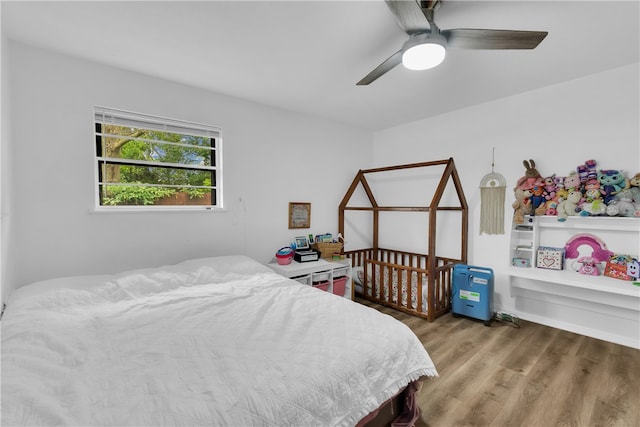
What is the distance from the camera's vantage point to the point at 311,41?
1894 millimetres

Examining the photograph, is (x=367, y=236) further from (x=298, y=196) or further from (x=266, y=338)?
(x=266, y=338)

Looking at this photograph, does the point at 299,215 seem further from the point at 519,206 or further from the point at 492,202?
the point at 519,206

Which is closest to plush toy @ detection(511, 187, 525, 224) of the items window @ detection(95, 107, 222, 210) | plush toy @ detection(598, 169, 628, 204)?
plush toy @ detection(598, 169, 628, 204)

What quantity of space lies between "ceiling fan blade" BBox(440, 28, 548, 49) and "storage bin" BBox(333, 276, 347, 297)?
99.2 inches

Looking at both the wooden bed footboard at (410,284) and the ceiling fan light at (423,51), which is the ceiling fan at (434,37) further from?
the wooden bed footboard at (410,284)

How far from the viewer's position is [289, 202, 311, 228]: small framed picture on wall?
338 cm

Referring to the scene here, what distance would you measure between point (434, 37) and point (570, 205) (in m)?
2.19

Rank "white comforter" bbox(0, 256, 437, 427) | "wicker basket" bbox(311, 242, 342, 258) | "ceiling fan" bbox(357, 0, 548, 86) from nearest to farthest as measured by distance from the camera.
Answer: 1. "white comforter" bbox(0, 256, 437, 427)
2. "ceiling fan" bbox(357, 0, 548, 86)
3. "wicker basket" bbox(311, 242, 342, 258)

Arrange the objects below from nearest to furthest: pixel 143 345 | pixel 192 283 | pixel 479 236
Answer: pixel 143 345 → pixel 192 283 → pixel 479 236

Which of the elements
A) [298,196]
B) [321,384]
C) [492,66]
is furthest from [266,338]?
[492,66]

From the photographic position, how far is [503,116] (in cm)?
302

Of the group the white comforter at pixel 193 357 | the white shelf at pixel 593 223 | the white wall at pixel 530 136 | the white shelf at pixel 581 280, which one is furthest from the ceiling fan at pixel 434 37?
the white shelf at pixel 581 280

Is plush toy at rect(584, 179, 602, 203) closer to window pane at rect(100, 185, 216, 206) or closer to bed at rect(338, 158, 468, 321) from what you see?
bed at rect(338, 158, 468, 321)

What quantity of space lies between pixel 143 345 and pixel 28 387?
1.22 ft
